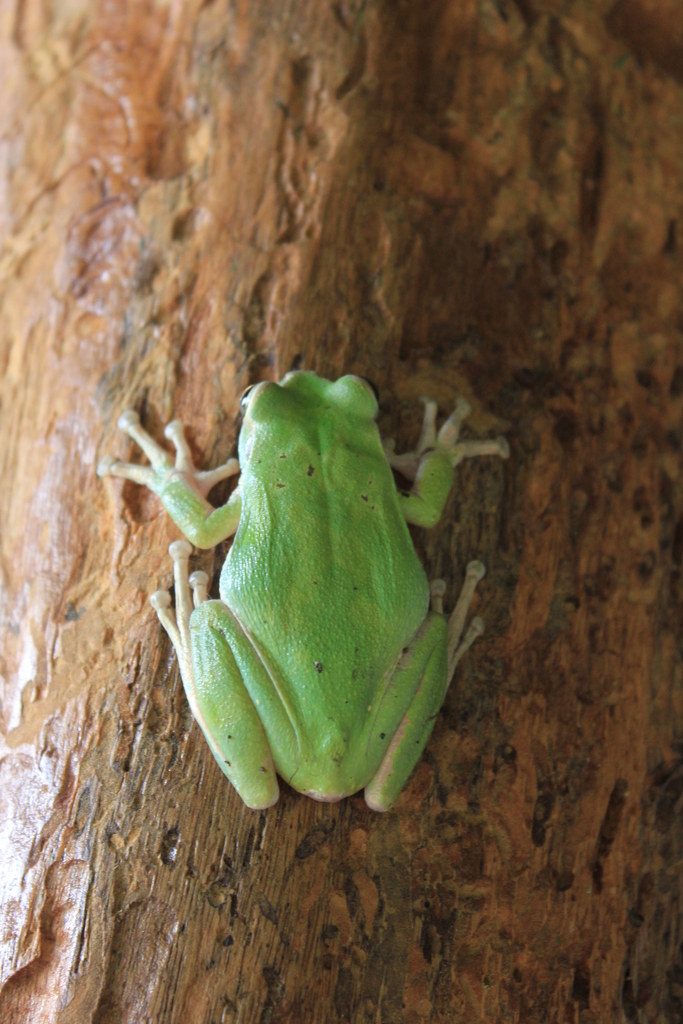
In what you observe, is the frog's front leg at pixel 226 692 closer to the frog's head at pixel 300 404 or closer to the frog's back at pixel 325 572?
the frog's back at pixel 325 572

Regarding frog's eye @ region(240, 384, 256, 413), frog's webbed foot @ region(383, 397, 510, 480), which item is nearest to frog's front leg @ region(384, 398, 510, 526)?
frog's webbed foot @ region(383, 397, 510, 480)

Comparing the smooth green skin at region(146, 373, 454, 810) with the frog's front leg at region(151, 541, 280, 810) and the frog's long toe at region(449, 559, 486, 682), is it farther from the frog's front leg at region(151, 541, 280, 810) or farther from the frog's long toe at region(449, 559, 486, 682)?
Answer: the frog's long toe at region(449, 559, 486, 682)

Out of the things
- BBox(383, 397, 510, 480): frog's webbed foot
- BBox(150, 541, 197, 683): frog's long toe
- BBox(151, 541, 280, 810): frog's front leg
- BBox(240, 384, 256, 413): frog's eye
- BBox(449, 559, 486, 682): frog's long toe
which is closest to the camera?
BBox(151, 541, 280, 810): frog's front leg

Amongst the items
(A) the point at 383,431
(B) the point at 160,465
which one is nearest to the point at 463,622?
(A) the point at 383,431

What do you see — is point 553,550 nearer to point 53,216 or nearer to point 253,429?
point 253,429

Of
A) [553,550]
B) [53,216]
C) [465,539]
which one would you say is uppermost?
[53,216]

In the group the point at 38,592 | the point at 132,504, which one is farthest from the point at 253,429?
the point at 38,592

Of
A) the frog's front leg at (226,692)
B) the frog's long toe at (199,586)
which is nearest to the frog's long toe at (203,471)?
the frog's long toe at (199,586)
